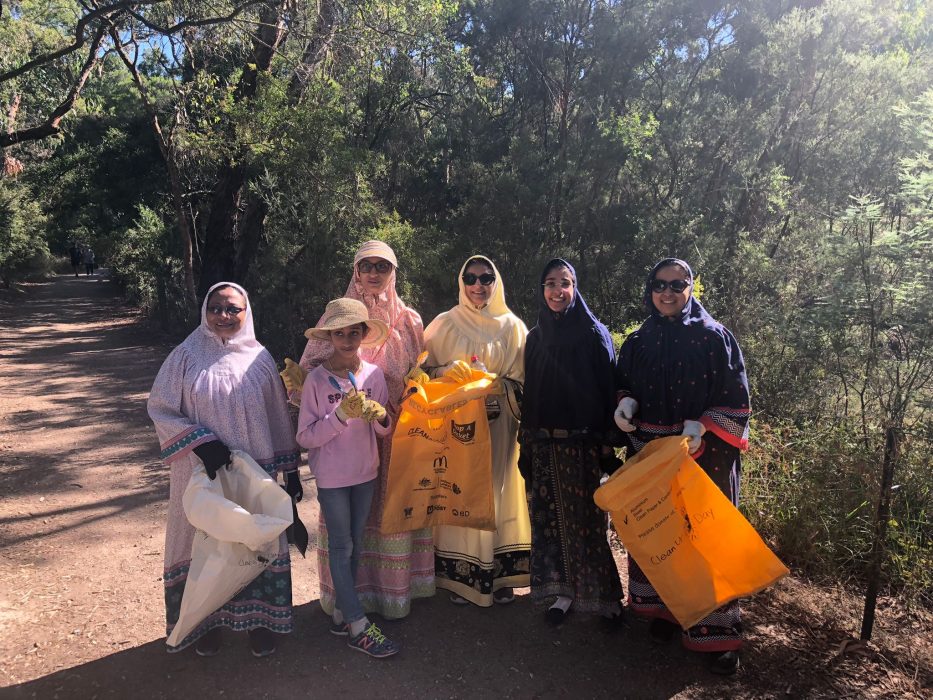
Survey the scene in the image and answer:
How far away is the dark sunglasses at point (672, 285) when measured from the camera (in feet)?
10.0

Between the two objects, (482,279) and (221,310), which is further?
(482,279)

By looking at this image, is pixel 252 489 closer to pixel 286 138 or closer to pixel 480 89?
pixel 286 138

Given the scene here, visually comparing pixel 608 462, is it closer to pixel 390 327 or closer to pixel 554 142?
pixel 390 327

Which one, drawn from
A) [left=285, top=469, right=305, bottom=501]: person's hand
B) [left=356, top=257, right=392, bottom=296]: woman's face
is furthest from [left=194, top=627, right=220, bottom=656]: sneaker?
[left=356, top=257, right=392, bottom=296]: woman's face

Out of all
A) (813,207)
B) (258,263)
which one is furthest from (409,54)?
(813,207)

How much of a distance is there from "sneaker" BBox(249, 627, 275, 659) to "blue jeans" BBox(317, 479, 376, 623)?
0.37 meters

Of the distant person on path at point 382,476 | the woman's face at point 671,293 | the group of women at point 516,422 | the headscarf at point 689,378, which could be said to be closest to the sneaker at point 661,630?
the group of women at point 516,422

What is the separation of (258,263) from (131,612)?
28.6 ft

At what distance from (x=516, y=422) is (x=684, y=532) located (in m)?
1.13

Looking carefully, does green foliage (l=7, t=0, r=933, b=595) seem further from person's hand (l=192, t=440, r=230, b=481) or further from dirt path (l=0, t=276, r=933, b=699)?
person's hand (l=192, t=440, r=230, b=481)

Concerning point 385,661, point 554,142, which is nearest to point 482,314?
point 385,661

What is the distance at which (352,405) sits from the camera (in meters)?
2.83

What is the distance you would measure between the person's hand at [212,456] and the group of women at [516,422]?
0.06 ft

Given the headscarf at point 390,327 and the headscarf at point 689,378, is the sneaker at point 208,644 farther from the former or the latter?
the headscarf at point 689,378
